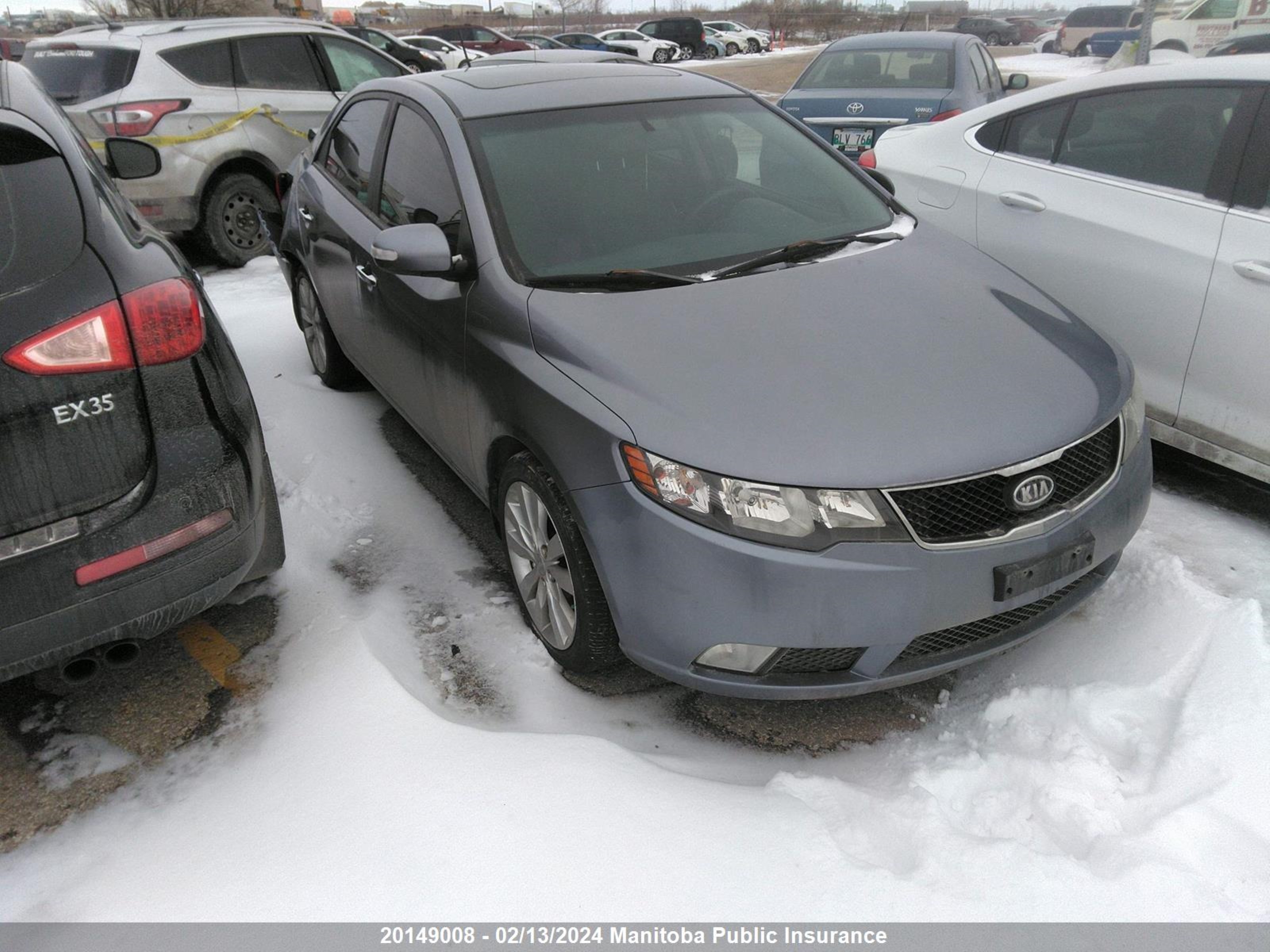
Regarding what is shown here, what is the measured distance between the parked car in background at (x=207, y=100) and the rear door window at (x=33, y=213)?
4790 millimetres

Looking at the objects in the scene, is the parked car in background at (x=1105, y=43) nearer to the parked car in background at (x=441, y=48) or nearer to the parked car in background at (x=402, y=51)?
the parked car in background at (x=441, y=48)

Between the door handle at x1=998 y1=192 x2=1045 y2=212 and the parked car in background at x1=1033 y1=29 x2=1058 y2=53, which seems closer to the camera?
the door handle at x1=998 y1=192 x2=1045 y2=212

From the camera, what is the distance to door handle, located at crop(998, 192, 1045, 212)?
401 centimetres

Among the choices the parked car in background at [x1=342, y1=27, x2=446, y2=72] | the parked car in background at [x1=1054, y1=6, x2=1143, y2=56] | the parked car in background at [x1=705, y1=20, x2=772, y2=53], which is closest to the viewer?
the parked car in background at [x1=342, y1=27, x2=446, y2=72]

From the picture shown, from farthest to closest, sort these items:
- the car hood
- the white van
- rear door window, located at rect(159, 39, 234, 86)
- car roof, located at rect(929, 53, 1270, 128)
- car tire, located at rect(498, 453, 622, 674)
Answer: the white van < rear door window, located at rect(159, 39, 234, 86) < car roof, located at rect(929, 53, 1270, 128) < car tire, located at rect(498, 453, 622, 674) < the car hood

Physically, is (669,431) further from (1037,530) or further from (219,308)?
(219,308)

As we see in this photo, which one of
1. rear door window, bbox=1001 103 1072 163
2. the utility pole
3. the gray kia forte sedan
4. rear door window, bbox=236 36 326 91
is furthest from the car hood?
the utility pole

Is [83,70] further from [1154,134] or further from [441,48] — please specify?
[441,48]

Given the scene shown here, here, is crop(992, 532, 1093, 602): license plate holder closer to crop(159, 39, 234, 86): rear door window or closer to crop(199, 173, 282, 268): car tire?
crop(199, 173, 282, 268): car tire

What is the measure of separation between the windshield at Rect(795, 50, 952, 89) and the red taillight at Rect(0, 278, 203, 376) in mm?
7382

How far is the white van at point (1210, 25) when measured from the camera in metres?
16.1

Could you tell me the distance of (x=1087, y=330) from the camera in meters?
2.93

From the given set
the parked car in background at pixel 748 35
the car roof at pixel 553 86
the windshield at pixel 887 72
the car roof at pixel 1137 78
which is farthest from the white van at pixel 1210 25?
the parked car in background at pixel 748 35

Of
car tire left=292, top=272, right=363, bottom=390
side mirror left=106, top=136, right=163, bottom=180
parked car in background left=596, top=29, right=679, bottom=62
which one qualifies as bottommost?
parked car in background left=596, top=29, right=679, bottom=62
